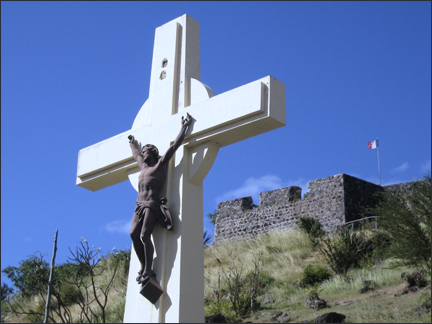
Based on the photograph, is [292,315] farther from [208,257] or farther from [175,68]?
[208,257]

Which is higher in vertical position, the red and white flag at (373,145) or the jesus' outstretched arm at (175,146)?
the red and white flag at (373,145)

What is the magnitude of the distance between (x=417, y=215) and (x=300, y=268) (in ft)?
10.4

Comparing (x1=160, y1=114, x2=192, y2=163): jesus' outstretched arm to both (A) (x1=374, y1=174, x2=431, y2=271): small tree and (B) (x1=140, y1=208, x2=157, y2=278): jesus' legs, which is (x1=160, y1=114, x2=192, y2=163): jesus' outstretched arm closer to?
(B) (x1=140, y1=208, x2=157, y2=278): jesus' legs

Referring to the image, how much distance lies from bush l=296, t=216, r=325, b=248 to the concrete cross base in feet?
50.9

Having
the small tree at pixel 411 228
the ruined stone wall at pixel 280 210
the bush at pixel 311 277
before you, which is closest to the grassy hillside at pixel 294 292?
the bush at pixel 311 277

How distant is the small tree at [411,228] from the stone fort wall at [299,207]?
5.94 metres

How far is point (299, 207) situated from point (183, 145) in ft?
58.1

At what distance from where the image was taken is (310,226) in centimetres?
2034

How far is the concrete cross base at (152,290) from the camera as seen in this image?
153 inches

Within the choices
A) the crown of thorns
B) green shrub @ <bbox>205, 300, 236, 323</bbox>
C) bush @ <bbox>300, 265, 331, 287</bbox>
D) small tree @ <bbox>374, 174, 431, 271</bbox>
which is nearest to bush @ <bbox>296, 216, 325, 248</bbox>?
small tree @ <bbox>374, 174, 431, 271</bbox>

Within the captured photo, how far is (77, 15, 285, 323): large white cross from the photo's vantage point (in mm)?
3934

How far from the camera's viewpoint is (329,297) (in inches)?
440

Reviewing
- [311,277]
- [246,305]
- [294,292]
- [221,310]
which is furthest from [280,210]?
[221,310]

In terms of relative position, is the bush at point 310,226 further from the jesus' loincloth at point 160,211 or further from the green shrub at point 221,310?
the jesus' loincloth at point 160,211
